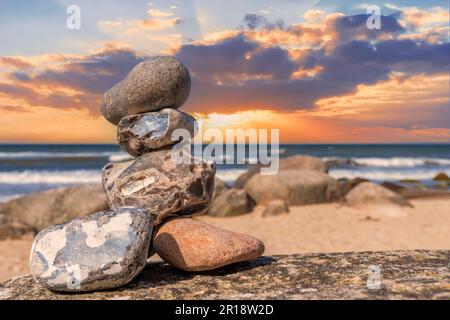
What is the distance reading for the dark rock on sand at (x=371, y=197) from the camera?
43.7 feet

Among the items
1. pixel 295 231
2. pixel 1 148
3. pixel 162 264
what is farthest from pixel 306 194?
pixel 1 148

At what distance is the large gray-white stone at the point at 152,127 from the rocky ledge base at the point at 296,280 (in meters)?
1.35

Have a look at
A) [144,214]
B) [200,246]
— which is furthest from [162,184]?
[200,246]

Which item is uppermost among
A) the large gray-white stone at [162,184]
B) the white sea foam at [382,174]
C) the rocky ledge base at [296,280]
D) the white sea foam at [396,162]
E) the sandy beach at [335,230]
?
the large gray-white stone at [162,184]

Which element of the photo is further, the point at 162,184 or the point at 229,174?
the point at 229,174

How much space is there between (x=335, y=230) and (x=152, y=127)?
7.14 metres

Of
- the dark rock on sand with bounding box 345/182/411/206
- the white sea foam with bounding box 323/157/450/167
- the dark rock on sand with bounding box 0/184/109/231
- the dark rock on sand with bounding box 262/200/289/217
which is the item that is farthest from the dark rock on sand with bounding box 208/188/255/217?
the white sea foam with bounding box 323/157/450/167

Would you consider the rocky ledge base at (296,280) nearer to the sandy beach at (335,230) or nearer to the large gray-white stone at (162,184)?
the large gray-white stone at (162,184)

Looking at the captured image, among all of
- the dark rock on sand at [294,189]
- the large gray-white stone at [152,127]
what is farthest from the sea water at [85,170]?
the large gray-white stone at [152,127]

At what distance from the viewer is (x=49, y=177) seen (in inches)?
932

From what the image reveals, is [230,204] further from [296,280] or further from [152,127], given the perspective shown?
[296,280]

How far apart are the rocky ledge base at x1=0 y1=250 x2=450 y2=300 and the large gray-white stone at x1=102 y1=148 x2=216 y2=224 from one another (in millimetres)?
722

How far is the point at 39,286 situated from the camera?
14.5 ft
